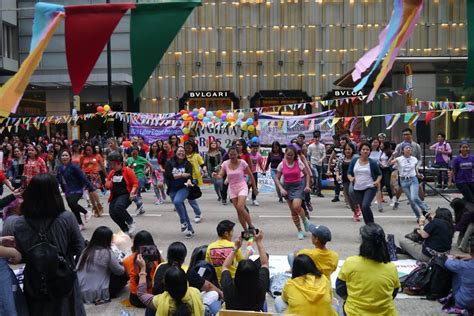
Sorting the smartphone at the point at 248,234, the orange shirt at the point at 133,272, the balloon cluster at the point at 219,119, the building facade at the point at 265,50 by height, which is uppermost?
the building facade at the point at 265,50

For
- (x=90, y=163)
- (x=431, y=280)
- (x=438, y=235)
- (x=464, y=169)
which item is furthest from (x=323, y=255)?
(x=90, y=163)

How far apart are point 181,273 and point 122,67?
110ft

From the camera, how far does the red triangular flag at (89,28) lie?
13.7 ft

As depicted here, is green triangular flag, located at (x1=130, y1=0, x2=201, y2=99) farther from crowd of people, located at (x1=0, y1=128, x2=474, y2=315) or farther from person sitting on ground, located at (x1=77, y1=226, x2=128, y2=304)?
person sitting on ground, located at (x1=77, y1=226, x2=128, y2=304)

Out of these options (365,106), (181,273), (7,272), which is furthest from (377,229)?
(365,106)

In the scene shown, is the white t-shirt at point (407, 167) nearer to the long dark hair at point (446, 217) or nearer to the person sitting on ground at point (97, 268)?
the long dark hair at point (446, 217)

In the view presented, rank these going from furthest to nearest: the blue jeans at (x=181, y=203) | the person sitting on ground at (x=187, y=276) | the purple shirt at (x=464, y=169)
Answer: the purple shirt at (x=464, y=169)
the blue jeans at (x=181, y=203)
the person sitting on ground at (x=187, y=276)

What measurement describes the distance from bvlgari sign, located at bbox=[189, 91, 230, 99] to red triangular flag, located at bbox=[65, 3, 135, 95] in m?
33.6

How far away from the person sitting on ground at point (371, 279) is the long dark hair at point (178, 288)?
1386 mm

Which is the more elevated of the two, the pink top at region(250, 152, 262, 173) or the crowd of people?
the pink top at region(250, 152, 262, 173)

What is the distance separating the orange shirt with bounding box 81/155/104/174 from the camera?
1255 centimetres

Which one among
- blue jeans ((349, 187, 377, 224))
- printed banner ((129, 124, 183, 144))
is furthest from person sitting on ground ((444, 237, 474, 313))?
printed banner ((129, 124, 183, 144))

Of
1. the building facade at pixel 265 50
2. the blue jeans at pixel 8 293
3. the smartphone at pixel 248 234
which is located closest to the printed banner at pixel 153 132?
the building facade at pixel 265 50

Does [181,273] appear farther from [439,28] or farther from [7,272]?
[439,28]
